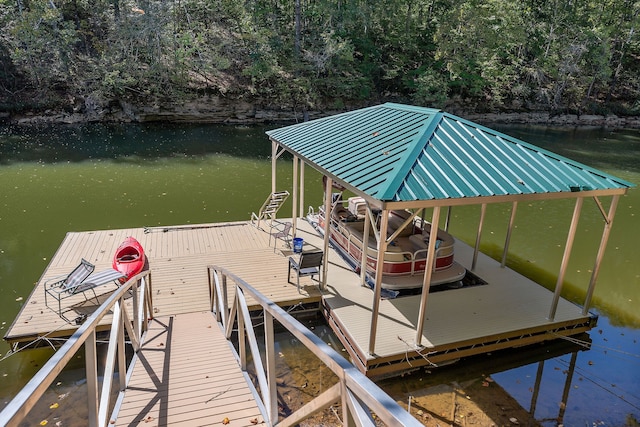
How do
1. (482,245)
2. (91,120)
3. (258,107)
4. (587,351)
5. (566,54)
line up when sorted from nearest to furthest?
(587,351) → (482,245) → (91,120) → (258,107) → (566,54)

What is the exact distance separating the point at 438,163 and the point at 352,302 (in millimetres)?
2667

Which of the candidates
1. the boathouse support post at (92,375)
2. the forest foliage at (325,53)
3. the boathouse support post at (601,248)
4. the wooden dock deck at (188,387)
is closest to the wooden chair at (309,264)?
the wooden dock deck at (188,387)

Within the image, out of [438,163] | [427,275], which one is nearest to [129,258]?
[427,275]

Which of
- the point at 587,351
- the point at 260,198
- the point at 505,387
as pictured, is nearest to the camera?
the point at 505,387

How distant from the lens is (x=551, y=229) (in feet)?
39.5

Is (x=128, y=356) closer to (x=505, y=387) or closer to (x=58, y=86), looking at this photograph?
(x=505, y=387)

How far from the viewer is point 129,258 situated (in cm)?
798

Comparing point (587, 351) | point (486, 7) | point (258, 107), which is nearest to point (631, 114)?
point (486, 7)

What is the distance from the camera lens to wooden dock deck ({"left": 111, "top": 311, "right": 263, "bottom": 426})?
11.1ft

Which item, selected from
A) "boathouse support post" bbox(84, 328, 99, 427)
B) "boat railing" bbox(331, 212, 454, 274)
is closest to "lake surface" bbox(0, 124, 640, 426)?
"boat railing" bbox(331, 212, 454, 274)

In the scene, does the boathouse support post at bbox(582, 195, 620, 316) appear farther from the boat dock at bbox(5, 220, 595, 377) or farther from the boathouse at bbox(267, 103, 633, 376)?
the boat dock at bbox(5, 220, 595, 377)

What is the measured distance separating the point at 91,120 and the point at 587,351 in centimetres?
2494

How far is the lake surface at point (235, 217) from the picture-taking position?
19.9ft

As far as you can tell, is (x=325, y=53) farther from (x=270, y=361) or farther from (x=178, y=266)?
(x=270, y=361)
